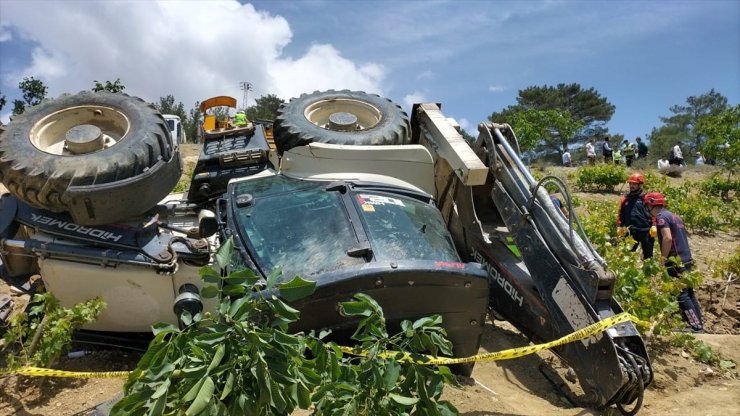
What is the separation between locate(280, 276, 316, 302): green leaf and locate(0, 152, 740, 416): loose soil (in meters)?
1.78

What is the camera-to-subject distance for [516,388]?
180 inches

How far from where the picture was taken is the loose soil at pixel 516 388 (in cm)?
392

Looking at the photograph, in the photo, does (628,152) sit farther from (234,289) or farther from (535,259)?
(234,289)

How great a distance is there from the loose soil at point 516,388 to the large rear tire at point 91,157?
4.04ft

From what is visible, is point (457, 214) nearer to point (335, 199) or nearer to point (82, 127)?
point (335, 199)

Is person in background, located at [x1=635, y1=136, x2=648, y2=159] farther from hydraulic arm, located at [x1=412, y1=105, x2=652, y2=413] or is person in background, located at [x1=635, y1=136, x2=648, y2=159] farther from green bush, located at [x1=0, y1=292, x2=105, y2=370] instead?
green bush, located at [x1=0, y1=292, x2=105, y2=370]

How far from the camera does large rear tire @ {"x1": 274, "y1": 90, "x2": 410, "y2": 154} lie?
18.7 feet

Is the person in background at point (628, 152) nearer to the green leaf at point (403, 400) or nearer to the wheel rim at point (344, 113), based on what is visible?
the wheel rim at point (344, 113)

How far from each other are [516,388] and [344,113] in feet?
10.8

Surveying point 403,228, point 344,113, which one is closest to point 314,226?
point 403,228

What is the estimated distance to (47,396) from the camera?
13.9 feet

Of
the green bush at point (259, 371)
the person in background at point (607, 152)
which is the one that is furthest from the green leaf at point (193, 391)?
the person in background at point (607, 152)

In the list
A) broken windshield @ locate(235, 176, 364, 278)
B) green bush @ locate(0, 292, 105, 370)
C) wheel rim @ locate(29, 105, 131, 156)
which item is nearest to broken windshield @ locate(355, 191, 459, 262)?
broken windshield @ locate(235, 176, 364, 278)

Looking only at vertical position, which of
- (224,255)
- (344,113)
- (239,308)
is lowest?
(239,308)
